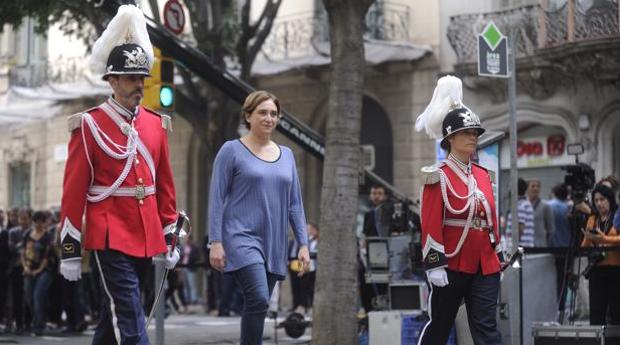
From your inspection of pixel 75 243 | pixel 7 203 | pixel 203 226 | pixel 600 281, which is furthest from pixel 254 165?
pixel 7 203

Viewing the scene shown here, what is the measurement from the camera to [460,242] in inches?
353

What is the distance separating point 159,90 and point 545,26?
13026mm

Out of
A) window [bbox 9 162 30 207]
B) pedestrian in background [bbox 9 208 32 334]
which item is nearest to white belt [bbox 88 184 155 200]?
pedestrian in background [bbox 9 208 32 334]

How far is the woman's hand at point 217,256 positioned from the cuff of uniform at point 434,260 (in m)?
1.37

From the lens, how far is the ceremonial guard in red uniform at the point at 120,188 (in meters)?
7.48

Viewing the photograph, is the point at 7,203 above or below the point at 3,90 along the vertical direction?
below

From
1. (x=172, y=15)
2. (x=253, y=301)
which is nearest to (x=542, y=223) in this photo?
(x=172, y=15)

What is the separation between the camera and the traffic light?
1269cm

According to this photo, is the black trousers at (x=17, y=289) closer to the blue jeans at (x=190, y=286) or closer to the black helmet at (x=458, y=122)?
the blue jeans at (x=190, y=286)

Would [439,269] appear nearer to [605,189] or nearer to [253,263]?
[253,263]

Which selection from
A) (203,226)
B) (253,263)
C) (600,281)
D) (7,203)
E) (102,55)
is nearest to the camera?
(102,55)

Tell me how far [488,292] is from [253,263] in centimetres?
165

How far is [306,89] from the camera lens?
30.3 metres

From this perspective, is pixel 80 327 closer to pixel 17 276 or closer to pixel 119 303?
pixel 17 276
